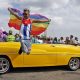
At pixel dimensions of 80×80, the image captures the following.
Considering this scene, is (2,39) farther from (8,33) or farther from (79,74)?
(79,74)

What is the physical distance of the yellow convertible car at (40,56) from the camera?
1009 cm

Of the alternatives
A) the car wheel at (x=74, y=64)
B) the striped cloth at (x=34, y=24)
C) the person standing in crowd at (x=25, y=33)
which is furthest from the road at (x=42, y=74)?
the striped cloth at (x=34, y=24)

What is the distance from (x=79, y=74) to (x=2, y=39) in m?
3.30

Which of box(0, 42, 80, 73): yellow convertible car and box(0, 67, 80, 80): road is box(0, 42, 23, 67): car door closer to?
box(0, 42, 80, 73): yellow convertible car

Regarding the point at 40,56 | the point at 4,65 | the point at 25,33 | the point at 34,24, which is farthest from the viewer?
the point at 34,24

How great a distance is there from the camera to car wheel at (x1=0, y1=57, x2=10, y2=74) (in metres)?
10.0

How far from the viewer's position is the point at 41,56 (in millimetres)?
10609

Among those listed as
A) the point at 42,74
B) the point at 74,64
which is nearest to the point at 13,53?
the point at 42,74

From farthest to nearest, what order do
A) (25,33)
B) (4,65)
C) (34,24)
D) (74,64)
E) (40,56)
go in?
(34,24) → (74,64) → (40,56) → (4,65) → (25,33)

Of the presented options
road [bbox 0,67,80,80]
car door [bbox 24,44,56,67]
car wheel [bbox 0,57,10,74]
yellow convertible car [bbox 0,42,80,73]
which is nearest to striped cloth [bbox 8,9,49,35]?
car door [bbox 24,44,56,67]

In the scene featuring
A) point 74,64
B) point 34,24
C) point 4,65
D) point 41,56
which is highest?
point 34,24

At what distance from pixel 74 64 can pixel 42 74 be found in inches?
74.7

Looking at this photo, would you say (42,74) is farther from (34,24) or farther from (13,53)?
(34,24)

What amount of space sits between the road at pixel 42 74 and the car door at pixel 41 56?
333 mm
